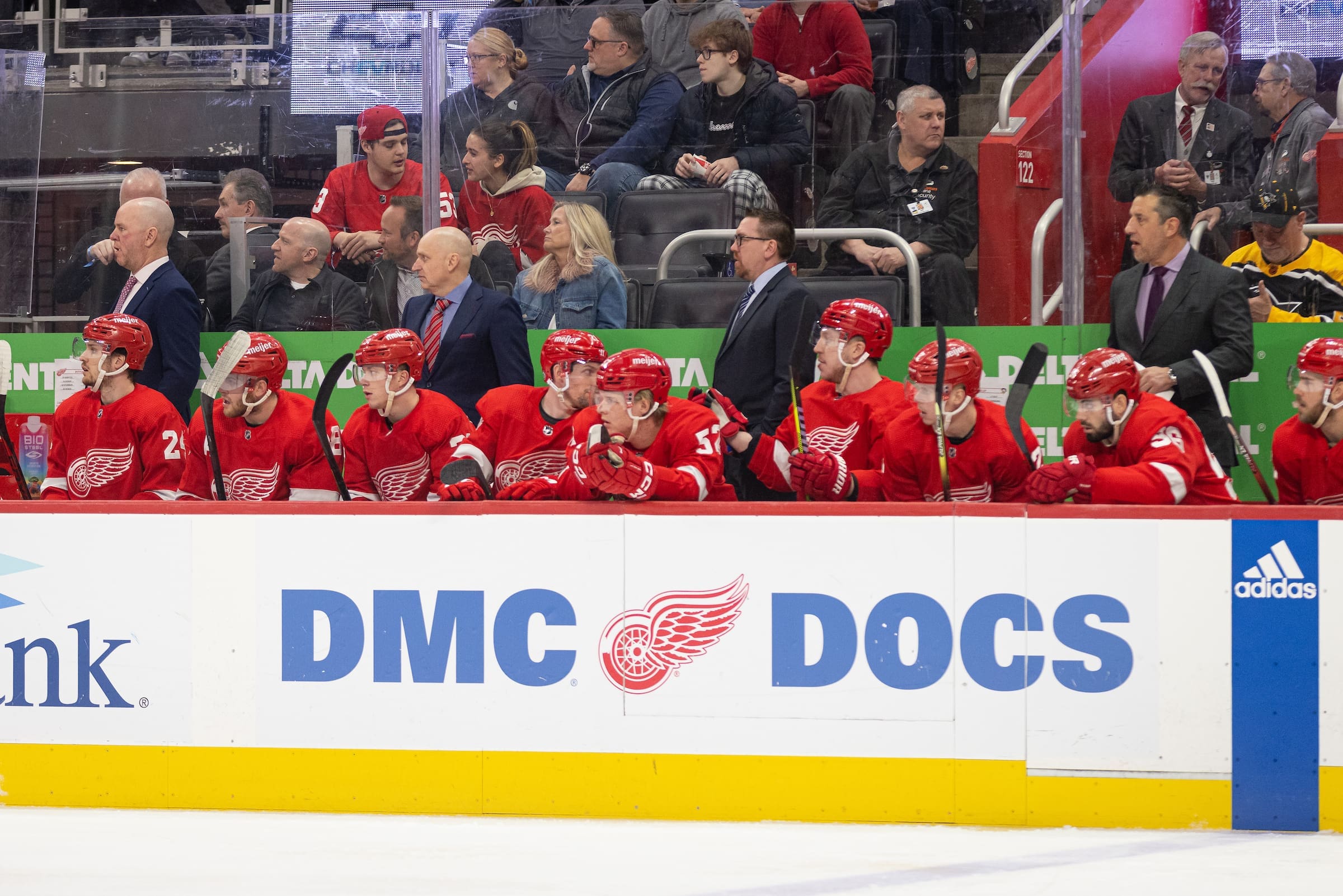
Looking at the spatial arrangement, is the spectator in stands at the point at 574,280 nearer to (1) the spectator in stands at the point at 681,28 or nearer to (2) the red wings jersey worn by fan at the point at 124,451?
(1) the spectator in stands at the point at 681,28

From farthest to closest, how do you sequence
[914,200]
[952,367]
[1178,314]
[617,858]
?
[914,200] < [1178,314] < [952,367] < [617,858]

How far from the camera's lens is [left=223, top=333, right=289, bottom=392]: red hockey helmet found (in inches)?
212

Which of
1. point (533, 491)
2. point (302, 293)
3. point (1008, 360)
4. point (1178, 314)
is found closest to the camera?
point (533, 491)

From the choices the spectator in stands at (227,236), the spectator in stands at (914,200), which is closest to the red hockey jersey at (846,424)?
the spectator in stands at (914,200)

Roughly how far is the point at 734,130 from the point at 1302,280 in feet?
7.17

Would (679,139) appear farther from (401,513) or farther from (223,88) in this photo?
(401,513)

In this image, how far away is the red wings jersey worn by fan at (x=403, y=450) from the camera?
17.3 ft

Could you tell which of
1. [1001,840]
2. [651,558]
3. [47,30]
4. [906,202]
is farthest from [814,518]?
[47,30]

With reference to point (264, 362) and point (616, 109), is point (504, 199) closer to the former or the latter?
point (616, 109)

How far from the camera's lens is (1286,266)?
5.32 m

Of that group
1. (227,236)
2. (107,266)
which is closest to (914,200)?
(227,236)

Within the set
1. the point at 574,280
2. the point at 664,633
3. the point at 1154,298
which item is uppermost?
the point at 574,280

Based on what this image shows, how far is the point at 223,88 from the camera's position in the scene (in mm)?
6113

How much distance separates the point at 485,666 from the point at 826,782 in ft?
3.31
